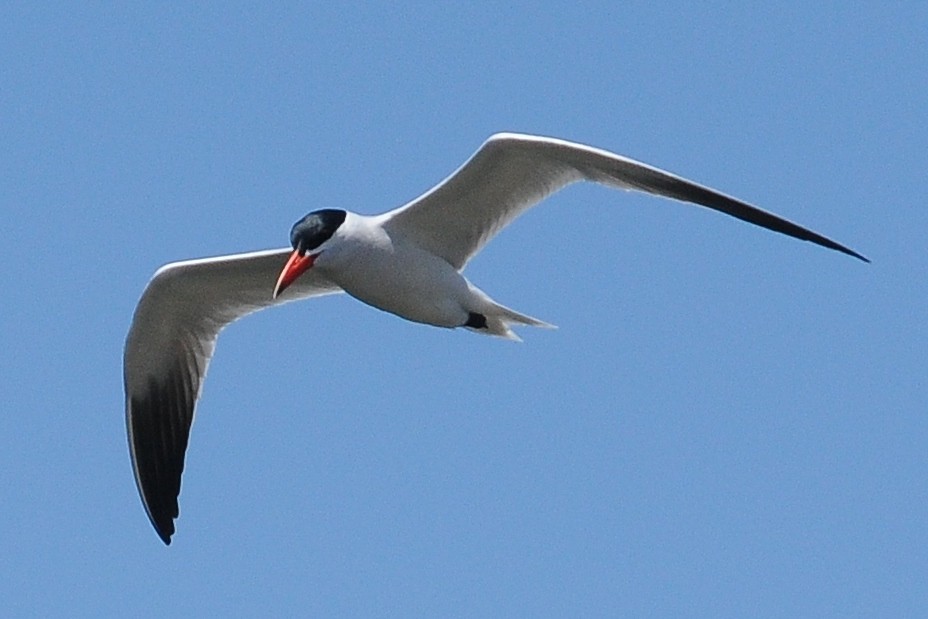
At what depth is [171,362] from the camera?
14.5m

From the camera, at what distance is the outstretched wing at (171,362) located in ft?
46.5

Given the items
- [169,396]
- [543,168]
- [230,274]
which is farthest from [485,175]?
[169,396]

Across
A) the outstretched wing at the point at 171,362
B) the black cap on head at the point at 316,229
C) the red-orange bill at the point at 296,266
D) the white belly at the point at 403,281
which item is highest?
the black cap on head at the point at 316,229

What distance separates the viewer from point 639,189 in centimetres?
1188

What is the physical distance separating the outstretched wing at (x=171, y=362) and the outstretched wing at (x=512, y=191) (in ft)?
5.21

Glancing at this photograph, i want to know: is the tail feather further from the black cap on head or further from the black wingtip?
the black wingtip

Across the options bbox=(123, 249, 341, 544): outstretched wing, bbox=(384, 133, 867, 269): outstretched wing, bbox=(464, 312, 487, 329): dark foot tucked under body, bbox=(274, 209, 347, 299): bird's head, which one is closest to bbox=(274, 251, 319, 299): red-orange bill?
bbox=(274, 209, 347, 299): bird's head

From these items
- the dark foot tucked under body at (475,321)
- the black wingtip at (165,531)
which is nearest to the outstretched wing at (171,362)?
the black wingtip at (165,531)

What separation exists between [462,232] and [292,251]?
123cm

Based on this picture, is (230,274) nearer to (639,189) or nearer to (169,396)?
(169,396)

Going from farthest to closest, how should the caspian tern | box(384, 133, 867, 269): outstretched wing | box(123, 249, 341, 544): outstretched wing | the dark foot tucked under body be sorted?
box(123, 249, 341, 544): outstretched wing → the dark foot tucked under body → the caspian tern → box(384, 133, 867, 269): outstretched wing

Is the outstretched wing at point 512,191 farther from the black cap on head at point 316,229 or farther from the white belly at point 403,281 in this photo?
the black cap on head at point 316,229

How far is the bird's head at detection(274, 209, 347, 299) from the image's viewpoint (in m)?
12.3

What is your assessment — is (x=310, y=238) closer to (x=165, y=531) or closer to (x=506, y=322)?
(x=506, y=322)
